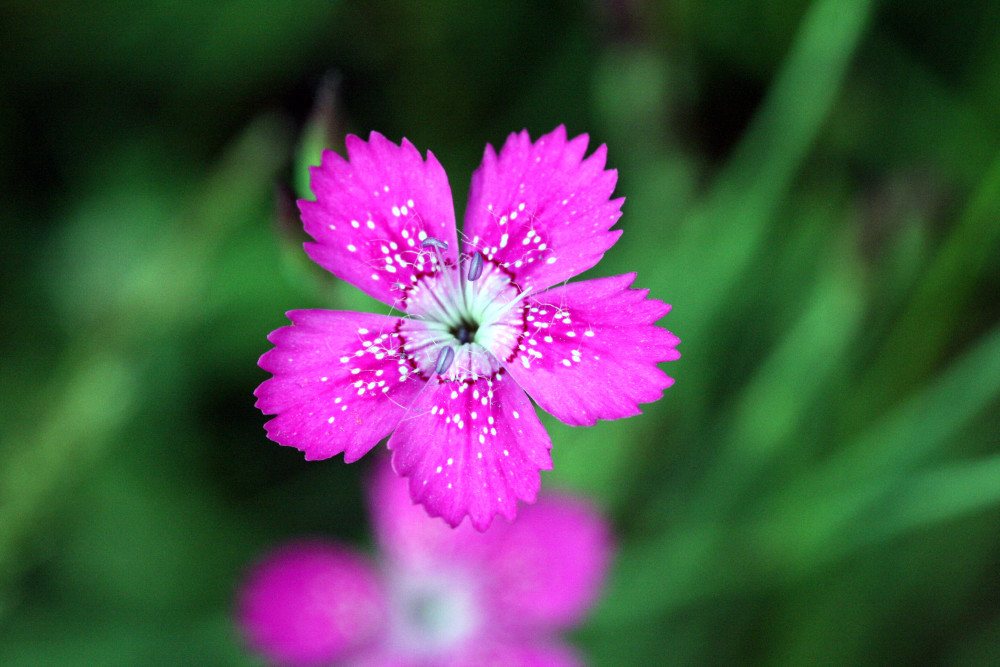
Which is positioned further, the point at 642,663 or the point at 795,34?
the point at 642,663

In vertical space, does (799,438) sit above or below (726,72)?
below

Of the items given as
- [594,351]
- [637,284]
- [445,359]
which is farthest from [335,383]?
[637,284]

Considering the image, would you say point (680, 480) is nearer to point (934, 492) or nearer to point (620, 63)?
point (934, 492)

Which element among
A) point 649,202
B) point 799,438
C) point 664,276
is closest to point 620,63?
point 649,202

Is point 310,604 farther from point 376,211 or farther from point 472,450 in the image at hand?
point 376,211

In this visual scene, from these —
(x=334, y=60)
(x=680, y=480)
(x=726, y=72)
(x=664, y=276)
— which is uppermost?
(x=334, y=60)

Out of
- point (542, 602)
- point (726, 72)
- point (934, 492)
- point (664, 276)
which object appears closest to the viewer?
point (934, 492)

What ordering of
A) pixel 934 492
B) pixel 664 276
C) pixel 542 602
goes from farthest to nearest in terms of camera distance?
pixel 542 602
pixel 664 276
pixel 934 492

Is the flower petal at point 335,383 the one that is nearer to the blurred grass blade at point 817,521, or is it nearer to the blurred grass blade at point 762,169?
the blurred grass blade at point 762,169
